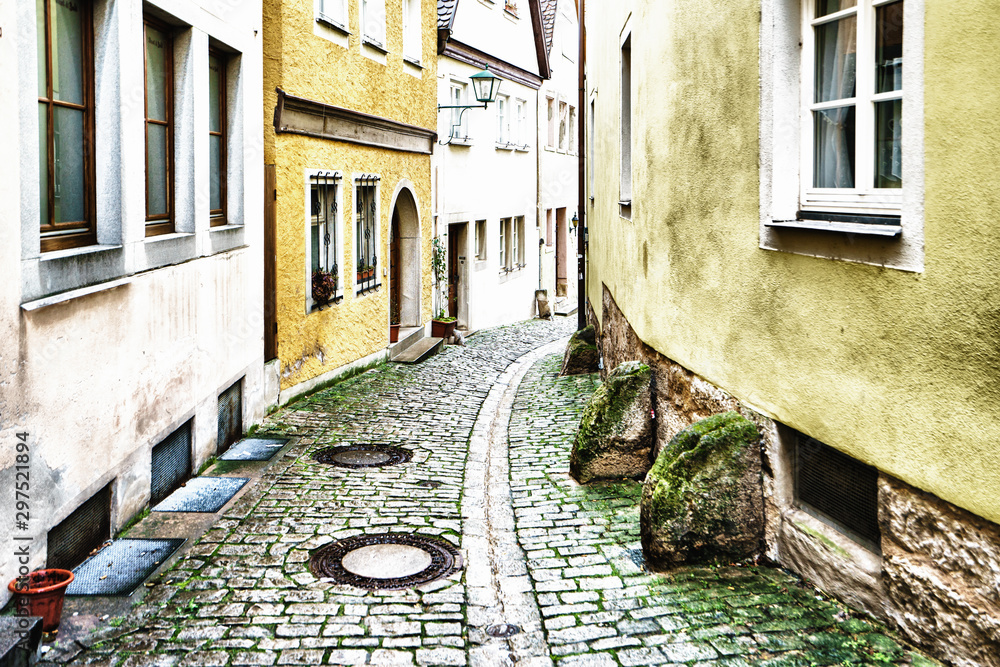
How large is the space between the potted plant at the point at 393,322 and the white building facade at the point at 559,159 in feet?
31.5

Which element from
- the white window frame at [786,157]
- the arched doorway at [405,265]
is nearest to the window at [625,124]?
the white window frame at [786,157]

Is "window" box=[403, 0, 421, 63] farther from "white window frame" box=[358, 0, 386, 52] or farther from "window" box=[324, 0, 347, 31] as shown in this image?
"window" box=[324, 0, 347, 31]

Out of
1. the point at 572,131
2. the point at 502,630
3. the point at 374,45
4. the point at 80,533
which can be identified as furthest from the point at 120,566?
the point at 572,131

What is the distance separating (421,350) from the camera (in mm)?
15875

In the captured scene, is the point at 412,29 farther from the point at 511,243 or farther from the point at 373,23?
the point at 511,243

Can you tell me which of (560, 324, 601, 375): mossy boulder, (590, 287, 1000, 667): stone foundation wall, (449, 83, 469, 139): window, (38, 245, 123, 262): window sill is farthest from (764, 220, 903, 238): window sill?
(449, 83, 469, 139): window

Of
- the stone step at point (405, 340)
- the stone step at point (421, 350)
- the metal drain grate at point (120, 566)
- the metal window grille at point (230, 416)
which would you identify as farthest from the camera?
the stone step at point (405, 340)

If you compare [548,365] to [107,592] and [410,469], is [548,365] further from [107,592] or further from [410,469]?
[107,592]

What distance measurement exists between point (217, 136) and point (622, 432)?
4.78 m

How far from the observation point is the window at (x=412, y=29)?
15891 mm

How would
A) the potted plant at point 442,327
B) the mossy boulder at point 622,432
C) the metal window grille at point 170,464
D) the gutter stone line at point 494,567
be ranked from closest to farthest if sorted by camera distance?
the gutter stone line at point 494,567 < the metal window grille at point 170,464 < the mossy boulder at point 622,432 < the potted plant at point 442,327

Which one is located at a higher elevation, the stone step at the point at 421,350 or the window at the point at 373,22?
the window at the point at 373,22

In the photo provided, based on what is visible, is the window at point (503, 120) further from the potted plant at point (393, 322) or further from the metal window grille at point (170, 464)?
the metal window grille at point (170, 464)

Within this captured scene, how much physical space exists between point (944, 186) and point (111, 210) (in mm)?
5033
